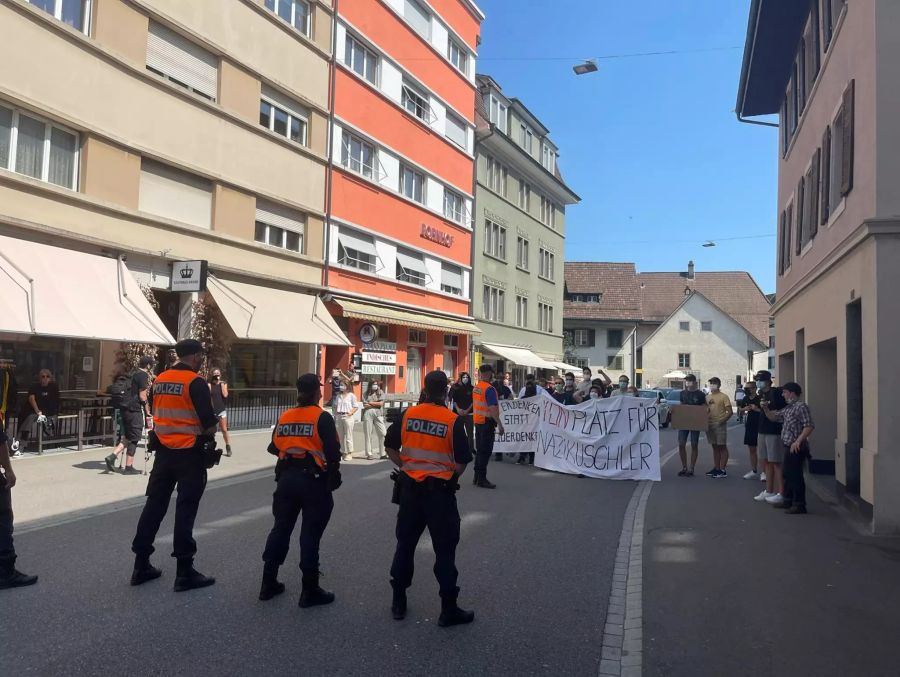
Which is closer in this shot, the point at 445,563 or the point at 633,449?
the point at 445,563

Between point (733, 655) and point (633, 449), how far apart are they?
8.23 metres

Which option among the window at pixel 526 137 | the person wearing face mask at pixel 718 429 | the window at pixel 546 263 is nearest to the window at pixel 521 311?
the window at pixel 546 263

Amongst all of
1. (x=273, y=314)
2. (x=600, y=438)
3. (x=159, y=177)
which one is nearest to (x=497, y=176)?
(x=273, y=314)

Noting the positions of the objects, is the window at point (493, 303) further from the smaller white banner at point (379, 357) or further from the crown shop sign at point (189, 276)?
the crown shop sign at point (189, 276)

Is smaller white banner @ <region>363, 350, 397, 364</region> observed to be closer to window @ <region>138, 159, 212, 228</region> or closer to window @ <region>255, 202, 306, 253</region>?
window @ <region>255, 202, 306, 253</region>

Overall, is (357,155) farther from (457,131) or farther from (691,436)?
(691,436)

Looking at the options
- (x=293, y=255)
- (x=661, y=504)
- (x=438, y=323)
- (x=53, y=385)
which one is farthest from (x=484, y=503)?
(x=438, y=323)

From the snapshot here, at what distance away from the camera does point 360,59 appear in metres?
25.6

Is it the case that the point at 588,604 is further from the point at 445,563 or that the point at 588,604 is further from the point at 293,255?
the point at 293,255

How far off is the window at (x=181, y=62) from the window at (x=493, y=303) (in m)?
19.4

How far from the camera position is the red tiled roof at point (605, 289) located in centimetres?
6419

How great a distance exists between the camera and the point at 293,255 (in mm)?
Answer: 21828

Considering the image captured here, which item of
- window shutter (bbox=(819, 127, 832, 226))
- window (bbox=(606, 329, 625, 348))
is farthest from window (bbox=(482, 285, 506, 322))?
window (bbox=(606, 329, 625, 348))

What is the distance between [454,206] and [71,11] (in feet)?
62.4
